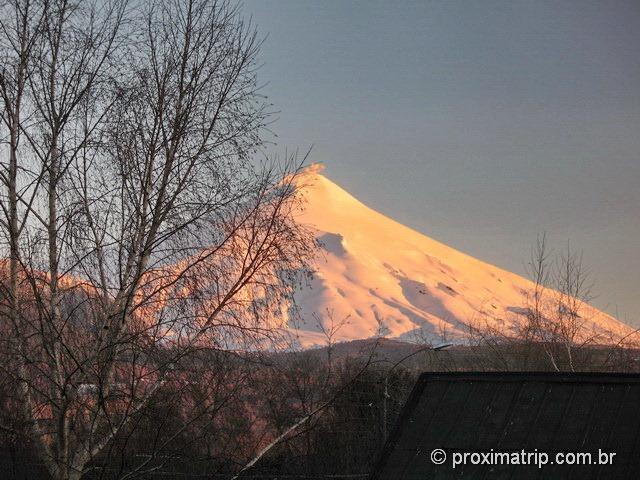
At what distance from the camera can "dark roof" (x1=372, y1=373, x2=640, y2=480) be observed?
1058 cm

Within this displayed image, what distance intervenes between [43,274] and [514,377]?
21.6 ft

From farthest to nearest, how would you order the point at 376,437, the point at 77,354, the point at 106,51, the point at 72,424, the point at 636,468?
the point at 376,437 < the point at 106,51 < the point at 77,354 < the point at 72,424 < the point at 636,468

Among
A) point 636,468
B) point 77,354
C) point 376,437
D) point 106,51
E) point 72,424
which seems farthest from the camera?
point 376,437

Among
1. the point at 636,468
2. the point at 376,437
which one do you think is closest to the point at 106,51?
the point at 636,468

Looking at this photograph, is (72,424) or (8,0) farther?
(8,0)

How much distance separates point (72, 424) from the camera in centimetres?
1157

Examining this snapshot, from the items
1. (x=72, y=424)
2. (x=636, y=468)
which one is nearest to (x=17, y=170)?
(x=72, y=424)

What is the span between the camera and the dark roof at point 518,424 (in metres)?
10.6

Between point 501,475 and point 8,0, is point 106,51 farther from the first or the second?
point 501,475

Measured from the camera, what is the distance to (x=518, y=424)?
1124 cm

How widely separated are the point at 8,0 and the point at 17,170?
258 centimetres

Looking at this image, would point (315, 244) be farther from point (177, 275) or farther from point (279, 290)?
point (177, 275)

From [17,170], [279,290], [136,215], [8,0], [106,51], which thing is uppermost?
[8,0]

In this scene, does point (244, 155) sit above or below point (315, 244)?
above
